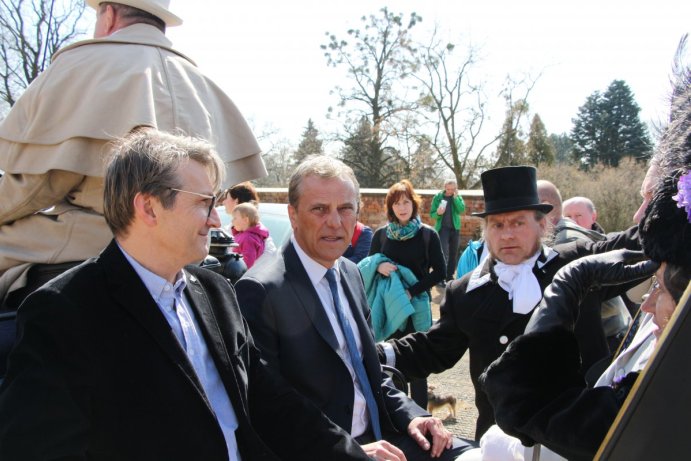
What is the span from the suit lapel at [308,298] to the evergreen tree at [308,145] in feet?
78.8

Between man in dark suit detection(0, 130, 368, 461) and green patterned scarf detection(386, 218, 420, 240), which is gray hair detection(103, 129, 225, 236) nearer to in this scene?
man in dark suit detection(0, 130, 368, 461)

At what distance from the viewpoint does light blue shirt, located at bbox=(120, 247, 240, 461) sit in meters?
1.59

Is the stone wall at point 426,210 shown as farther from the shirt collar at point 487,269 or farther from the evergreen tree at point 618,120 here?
the evergreen tree at point 618,120

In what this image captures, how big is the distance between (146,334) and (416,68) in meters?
24.0

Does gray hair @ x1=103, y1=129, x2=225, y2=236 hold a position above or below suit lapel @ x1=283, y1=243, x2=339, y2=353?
above

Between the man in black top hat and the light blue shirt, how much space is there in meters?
1.05

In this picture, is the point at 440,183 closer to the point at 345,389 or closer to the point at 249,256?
the point at 249,256

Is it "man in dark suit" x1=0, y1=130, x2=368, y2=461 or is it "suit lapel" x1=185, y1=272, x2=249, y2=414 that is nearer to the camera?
"man in dark suit" x1=0, y1=130, x2=368, y2=461

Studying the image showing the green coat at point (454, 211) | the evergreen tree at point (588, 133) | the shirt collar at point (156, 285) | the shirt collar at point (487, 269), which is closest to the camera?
the shirt collar at point (156, 285)

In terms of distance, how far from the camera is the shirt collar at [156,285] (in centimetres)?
156

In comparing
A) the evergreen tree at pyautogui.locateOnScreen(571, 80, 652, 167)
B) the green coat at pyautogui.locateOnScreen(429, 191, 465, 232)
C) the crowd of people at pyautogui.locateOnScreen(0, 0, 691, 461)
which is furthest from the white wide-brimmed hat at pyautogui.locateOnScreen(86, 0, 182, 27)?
the evergreen tree at pyautogui.locateOnScreen(571, 80, 652, 167)

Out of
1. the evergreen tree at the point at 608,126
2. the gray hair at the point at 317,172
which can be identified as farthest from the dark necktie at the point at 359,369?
the evergreen tree at the point at 608,126

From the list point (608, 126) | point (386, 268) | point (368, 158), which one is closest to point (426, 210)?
point (386, 268)

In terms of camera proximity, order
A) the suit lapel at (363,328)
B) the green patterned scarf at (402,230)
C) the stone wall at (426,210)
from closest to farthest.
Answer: the suit lapel at (363,328) < the green patterned scarf at (402,230) < the stone wall at (426,210)
